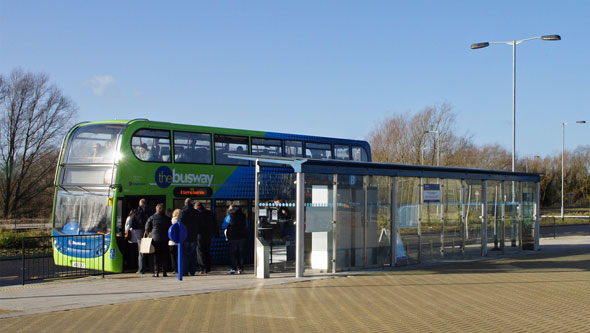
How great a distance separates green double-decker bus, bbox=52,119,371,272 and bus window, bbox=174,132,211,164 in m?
0.03

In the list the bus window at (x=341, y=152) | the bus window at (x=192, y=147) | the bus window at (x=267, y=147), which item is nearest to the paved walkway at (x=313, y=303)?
the bus window at (x=192, y=147)

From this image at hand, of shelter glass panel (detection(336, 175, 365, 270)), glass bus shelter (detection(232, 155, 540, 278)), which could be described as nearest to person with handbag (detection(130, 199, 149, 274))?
glass bus shelter (detection(232, 155, 540, 278))

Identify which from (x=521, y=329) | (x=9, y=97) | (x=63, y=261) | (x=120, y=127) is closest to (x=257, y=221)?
(x=120, y=127)

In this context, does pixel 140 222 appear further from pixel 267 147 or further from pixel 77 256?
pixel 267 147

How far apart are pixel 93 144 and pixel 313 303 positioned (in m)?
7.68

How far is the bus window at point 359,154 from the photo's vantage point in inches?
846

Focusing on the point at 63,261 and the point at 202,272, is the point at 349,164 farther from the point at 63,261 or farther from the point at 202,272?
the point at 63,261

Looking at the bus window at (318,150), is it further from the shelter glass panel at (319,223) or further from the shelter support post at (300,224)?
the shelter support post at (300,224)

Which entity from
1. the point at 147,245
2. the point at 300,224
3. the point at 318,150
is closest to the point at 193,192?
the point at 147,245

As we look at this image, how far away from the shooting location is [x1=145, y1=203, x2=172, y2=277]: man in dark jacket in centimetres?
1441

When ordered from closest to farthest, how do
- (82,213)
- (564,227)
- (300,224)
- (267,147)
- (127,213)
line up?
(300,224) → (127,213) → (82,213) → (267,147) → (564,227)

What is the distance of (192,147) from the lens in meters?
16.7

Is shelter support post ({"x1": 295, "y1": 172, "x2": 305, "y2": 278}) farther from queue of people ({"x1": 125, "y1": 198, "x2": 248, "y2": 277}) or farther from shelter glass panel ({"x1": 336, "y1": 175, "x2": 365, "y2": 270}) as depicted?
queue of people ({"x1": 125, "y1": 198, "x2": 248, "y2": 277})

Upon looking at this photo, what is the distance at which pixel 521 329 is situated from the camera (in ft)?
30.0
